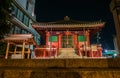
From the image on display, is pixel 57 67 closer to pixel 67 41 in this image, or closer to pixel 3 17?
pixel 3 17

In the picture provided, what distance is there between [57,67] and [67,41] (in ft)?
39.2

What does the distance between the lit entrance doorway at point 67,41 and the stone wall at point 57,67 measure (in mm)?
11501

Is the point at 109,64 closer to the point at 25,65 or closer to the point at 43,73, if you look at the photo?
the point at 43,73

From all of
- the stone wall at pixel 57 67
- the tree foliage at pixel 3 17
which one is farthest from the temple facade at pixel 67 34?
the stone wall at pixel 57 67

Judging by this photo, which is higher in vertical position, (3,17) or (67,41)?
Answer: (3,17)

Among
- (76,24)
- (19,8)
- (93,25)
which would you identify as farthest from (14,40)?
(19,8)

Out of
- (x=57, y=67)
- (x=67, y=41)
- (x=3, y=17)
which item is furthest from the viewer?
(x=67, y=41)

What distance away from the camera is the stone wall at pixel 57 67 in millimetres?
2723

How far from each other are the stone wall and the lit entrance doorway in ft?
37.7

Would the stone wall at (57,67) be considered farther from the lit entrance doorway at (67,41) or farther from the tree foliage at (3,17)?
the lit entrance doorway at (67,41)

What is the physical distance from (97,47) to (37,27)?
7.43m

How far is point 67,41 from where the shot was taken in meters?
15.5

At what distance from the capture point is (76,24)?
46.4 ft

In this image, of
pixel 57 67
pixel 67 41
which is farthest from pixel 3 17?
pixel 57 67
